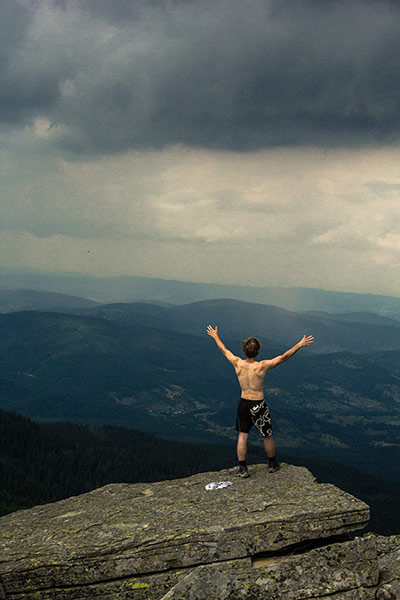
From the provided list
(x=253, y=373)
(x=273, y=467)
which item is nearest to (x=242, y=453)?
(x=273, y=467)

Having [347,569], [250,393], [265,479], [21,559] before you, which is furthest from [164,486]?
[347,569]

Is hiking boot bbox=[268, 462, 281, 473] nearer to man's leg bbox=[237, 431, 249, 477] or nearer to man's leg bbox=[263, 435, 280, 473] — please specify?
man's leg bbox=[263, 435, 280, 473]

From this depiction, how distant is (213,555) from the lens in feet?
40.7

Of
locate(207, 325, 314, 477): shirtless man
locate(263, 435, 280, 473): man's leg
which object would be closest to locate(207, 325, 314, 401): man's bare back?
locate(207, 325, 314, 477): shirtless man

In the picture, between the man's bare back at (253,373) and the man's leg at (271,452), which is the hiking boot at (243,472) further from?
the man's bare back at (253,373)

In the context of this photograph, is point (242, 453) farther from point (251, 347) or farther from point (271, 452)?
point (251, 347)

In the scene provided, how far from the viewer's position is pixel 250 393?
57.0 feet

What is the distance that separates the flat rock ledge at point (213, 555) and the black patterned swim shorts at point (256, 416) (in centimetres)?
287

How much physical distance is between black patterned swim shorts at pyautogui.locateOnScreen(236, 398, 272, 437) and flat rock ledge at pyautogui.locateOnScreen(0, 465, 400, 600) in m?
2.87

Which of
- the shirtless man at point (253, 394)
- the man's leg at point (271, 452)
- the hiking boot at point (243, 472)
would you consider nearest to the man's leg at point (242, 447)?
the shirtless man at point (253, 394)

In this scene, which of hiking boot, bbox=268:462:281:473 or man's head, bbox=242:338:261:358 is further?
hiking boot, bbox=268:462:281:473

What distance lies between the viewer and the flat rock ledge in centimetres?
1151

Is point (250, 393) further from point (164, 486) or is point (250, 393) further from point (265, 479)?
point (164, 486)

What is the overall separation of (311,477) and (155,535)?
6.78 m
